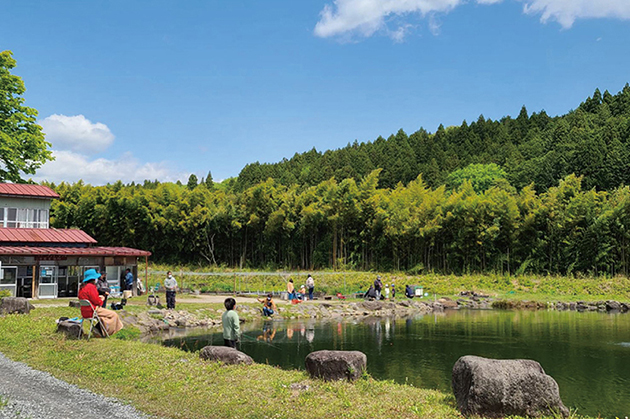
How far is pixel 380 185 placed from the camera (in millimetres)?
54188

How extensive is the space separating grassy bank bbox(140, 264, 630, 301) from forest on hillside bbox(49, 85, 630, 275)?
126 cm

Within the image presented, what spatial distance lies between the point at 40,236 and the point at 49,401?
745 inches

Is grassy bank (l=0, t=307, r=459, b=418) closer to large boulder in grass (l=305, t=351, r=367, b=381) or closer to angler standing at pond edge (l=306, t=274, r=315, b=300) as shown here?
large boulder in grass (l=305, t=351, r=367, b=381)

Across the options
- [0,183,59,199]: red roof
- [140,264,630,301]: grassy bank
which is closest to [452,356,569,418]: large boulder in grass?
[140,264,630,301]: grassy bank

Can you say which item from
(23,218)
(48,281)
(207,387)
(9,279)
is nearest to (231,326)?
(207,387)

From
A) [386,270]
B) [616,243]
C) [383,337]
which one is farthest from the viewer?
[386,270]

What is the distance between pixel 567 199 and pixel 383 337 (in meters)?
20.0

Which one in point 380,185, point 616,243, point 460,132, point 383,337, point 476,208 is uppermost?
point 460,132

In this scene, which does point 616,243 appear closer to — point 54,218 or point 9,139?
point 9,139

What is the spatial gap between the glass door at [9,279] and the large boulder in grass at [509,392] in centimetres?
1890

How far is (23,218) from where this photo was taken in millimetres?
24828

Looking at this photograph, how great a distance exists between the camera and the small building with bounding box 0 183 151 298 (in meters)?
19.8

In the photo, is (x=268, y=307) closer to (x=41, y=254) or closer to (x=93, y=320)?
(x=41, y=254)

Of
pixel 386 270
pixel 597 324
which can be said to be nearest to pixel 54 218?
pixel 386 270
